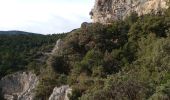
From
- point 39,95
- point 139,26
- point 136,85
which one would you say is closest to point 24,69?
point 39,95

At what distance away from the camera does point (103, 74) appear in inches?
2205

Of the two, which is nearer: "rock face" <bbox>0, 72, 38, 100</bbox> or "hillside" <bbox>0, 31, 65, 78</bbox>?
"rock face" <bbox>0, 72, 38, 100</bbox>

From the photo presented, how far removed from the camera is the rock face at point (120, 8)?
63438 mm

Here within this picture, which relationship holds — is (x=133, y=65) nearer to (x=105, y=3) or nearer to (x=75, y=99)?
(x=75, y=99)

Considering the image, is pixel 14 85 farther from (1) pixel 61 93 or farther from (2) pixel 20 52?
(1) pixel 61 93

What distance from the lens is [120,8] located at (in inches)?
2889

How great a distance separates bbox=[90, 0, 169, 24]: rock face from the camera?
6344 centimetres

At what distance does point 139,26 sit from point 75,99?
14.2 m

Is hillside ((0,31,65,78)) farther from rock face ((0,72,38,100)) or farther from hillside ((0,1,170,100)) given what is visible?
hillside ((0,1,170,100))

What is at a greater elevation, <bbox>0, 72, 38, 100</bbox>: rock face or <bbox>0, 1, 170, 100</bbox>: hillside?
<bbox>0, 1, 170, 100</bbox>: hillside

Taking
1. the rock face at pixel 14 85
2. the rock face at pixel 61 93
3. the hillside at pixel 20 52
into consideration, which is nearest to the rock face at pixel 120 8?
the rock face at pixel 61 93

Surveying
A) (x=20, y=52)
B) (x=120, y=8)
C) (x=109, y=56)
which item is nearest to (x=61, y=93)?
(x=109, y=56)

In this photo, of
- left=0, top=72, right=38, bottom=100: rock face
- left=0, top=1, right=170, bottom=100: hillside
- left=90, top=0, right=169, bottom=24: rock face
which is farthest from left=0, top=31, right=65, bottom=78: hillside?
left=0, top=1, right=170, bottom=100: hillside

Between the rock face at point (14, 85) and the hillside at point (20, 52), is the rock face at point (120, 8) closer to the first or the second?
the rock face at point (14, 85)
